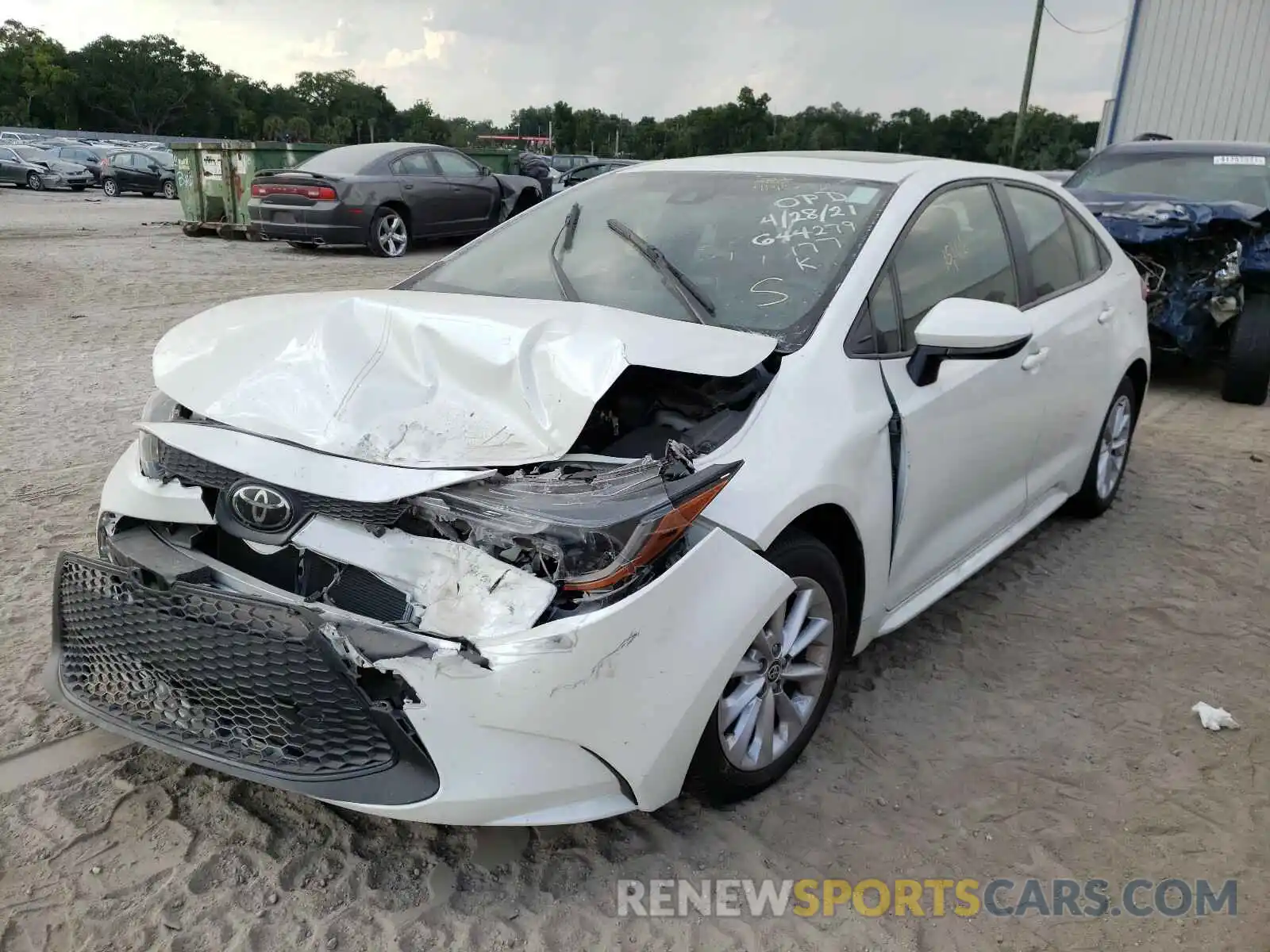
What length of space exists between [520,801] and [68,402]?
5.11 metres

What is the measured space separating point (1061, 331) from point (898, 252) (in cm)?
110

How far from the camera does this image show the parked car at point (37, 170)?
28359 millimetres

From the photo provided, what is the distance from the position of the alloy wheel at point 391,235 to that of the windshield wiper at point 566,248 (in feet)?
33.4

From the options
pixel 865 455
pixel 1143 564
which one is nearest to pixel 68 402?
pixel 865 455

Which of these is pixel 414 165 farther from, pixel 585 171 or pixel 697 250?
pixel 697 250

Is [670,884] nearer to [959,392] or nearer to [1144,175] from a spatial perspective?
[959,392]

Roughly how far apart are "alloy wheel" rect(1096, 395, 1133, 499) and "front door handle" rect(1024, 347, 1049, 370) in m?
1.03

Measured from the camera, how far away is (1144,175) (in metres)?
8.30

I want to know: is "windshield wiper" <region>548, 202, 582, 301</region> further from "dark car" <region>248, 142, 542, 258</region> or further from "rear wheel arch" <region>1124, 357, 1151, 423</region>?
"dark car" <region>248, 142, 542, 258</region>

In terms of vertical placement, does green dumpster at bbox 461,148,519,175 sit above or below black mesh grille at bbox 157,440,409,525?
above

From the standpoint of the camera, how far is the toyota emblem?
2.20m

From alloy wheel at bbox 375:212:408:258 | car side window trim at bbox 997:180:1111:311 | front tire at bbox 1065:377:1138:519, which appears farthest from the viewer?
alloy wheel at bbox 375:212:408:258

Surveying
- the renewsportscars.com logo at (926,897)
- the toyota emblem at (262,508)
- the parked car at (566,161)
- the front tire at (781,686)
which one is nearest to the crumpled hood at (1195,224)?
the front tire at (781,686)

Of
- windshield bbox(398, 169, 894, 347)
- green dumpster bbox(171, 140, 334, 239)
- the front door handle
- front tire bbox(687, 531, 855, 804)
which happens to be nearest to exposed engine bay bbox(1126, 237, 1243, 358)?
the front door handle
